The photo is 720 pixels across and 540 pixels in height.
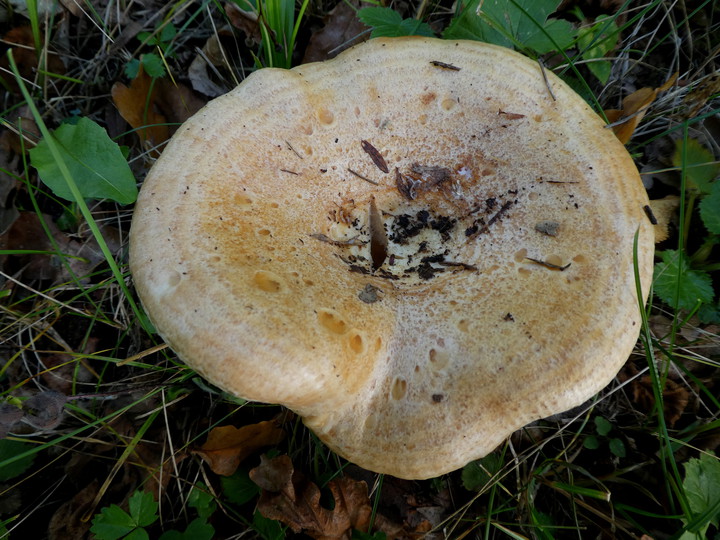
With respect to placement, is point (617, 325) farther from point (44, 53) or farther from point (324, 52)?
point (44, 53)

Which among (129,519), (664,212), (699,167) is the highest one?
(699,167)

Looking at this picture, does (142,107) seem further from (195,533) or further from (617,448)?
(617,448)

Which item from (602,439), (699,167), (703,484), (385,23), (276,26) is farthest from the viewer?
(276,26)

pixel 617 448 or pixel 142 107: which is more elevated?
pixel 142 107

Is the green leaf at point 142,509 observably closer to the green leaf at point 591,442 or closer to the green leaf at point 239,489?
the green leaf at point 239,489

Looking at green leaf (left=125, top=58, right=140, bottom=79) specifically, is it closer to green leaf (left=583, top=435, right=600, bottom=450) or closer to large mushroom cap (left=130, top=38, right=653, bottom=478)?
large mushroom cap (left=130, top=38, right=653, bottom=478)

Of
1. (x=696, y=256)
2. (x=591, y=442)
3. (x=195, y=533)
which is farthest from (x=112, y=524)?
(x=696, y=256)
